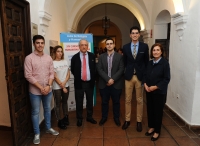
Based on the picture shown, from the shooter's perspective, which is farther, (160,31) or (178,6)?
(160,31)

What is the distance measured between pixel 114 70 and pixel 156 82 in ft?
2.51

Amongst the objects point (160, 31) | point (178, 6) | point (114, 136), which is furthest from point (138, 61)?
point (160, 31)

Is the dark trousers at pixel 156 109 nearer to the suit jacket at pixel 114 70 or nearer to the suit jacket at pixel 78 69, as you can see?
the suit jacket at pixel 114 70

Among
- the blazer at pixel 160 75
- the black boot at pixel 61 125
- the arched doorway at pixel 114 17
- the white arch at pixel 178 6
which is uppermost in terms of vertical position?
the arched doorway at pixel 114 17

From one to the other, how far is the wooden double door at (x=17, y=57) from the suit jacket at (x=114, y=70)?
1251mm

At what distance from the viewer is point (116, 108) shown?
3.22 meters

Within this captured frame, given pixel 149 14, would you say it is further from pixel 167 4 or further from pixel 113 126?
pixel 113 126

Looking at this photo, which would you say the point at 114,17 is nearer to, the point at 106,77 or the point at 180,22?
the point at 180,22

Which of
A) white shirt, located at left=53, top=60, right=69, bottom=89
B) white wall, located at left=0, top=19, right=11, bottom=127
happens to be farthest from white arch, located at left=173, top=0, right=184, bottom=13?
white wall, located at left=0, top=19, right=11, bottom=127

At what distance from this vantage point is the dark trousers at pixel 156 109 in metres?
2.64

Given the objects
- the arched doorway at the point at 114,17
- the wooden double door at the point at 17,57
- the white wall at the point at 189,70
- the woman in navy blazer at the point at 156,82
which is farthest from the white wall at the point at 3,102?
the arched doorway at the point at 114,17

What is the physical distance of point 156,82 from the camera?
262cm

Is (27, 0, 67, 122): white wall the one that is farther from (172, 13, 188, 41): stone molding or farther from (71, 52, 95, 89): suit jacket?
(172, 13, 188, 41): stone molding

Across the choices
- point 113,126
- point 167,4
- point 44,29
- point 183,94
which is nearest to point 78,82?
point 113,126
